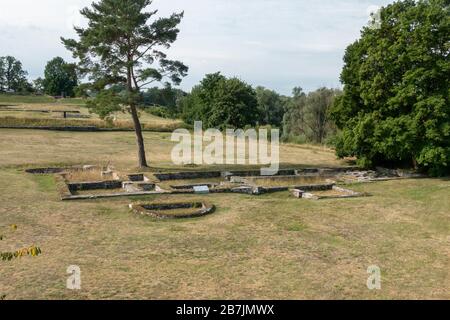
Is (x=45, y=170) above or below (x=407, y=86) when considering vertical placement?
below

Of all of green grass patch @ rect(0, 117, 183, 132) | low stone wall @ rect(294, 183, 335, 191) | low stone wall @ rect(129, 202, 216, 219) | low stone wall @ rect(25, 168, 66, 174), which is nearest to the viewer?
low stone wall @ rect(129, 202, 216, 219)

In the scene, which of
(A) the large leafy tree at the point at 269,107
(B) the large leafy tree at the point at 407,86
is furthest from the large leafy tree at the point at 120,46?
(A) the large leafy tree at the point at 269,107

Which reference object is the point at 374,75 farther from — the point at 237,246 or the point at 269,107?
the point at 269,107

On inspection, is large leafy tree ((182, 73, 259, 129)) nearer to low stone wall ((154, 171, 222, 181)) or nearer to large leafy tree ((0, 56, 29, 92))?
low stone wall ((154, 171, 222, 181))

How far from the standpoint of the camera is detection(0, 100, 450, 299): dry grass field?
9.25 meters

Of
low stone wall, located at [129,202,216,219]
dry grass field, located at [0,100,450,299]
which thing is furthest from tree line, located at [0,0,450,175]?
low stone wall, located at [129,202,216,219]

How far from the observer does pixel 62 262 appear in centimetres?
1046

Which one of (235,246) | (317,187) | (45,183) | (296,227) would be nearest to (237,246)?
(235,246)

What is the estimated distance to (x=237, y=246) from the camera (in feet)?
39.7

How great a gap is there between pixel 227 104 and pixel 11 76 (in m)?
71.1

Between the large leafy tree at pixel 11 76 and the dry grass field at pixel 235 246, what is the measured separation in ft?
295

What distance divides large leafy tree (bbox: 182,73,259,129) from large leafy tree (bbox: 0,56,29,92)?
59.2m

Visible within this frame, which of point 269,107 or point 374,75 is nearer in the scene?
point 374,75
